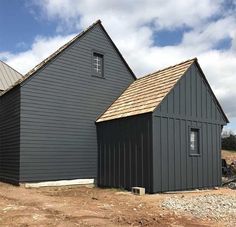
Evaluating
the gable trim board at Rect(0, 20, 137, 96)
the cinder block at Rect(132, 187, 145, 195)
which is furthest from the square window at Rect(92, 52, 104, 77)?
the cinder block at Rect(132, 187, 145, 195)

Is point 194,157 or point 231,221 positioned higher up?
point 194,157

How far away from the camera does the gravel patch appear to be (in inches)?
453

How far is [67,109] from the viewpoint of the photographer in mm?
19875

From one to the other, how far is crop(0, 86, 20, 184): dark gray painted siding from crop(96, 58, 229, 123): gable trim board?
4.23 meters

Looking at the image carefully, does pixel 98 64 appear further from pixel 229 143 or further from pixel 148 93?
pixel 229 143

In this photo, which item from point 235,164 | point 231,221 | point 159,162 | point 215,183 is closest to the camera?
point 231,221

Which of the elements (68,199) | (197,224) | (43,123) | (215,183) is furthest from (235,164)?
(197,224)

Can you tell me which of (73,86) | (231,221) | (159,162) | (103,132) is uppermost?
(73,86)

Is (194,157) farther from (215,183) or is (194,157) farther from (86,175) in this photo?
(86,175)

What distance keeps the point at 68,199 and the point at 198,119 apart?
304 inches

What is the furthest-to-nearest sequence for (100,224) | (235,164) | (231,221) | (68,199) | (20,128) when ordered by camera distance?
1. (235,164)
2. (20,128)
3. (68,199)
4. (231,221)
5. (100,224)

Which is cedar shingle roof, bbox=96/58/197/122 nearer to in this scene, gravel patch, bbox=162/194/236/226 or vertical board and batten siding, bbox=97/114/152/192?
vertical board and batten siding, bbox=97/114/152/192

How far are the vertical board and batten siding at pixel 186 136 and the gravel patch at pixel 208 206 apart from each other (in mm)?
2264

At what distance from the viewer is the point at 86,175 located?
20.3 metres
